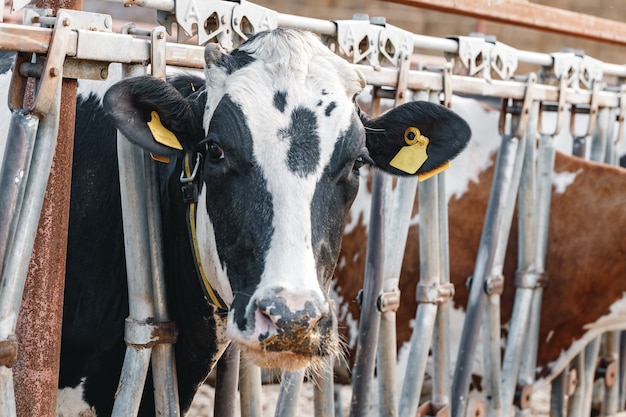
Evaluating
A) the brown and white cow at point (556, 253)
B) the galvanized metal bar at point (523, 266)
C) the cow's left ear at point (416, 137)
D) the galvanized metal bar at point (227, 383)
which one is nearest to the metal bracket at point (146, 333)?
the galvanized metal bar at point (227, 383)

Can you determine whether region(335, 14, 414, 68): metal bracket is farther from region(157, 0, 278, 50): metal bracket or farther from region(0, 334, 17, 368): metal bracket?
region(0, 334, 17, 368): metal bracket

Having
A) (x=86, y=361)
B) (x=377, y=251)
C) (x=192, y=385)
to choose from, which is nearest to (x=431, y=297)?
(x=377, y=251)

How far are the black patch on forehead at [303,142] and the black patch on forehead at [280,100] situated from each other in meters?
0.03

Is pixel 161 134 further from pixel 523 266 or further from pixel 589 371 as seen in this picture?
pixel 589 371

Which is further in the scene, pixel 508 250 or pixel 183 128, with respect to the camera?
pixel 508 250

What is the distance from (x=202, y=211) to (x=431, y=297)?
3.50 feet

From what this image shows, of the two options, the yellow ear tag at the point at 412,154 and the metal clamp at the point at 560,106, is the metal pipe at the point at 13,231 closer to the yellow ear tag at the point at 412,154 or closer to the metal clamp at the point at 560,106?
the yellow ear tag at the point at 412,154

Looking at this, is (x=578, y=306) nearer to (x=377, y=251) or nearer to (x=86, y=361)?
(x=377, y=251)

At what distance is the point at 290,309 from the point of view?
5.86ft

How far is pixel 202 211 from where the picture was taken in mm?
2174

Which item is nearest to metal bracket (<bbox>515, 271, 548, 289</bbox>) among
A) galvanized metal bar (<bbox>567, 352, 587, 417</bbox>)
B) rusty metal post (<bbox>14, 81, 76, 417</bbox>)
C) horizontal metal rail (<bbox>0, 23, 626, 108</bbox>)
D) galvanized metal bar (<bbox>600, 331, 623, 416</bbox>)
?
horizontal metal rail (<bbox>0, 23, 626, 108</bbox>)

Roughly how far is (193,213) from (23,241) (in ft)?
1.70

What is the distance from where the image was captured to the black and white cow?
1.89 meters

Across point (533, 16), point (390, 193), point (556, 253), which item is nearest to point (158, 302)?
point (390, 193)
